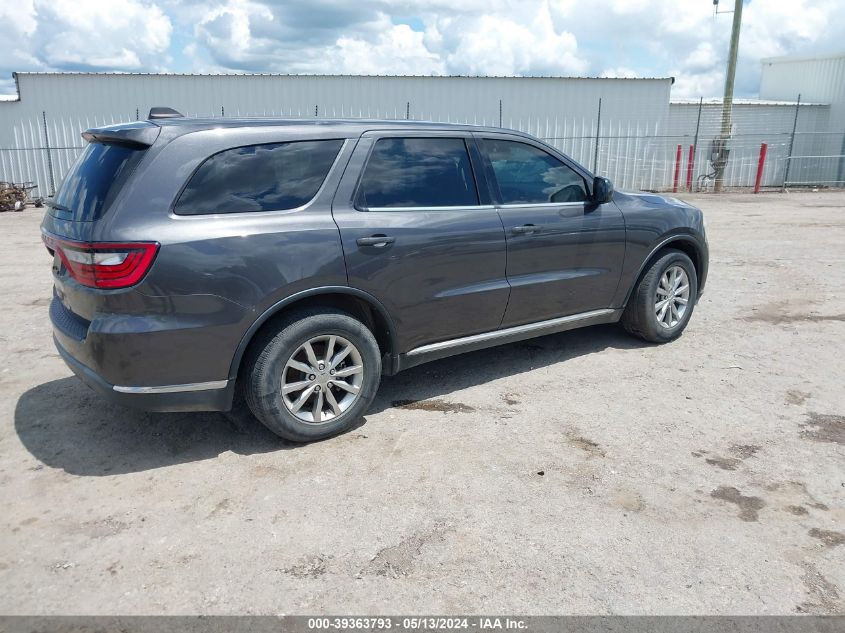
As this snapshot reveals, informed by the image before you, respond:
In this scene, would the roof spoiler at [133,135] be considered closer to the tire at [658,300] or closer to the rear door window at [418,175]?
the rear door window at [418,175]

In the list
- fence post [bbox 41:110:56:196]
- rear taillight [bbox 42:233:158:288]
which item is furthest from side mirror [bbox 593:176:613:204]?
fence post [bbox 41:110:56:196]

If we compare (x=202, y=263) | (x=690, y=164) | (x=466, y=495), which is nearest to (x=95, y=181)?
(x=202, y=263)

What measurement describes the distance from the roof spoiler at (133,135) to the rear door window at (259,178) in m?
0.29

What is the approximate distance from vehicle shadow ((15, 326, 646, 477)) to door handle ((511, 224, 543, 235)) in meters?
1.10

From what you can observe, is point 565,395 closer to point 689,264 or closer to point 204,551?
point 689,264

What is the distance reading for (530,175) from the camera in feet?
15.9

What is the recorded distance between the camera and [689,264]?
19.1ft

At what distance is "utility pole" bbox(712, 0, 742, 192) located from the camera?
2172 cm

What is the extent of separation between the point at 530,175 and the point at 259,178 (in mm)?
2027

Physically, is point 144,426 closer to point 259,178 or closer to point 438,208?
point 259,178

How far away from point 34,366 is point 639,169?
2106 centimetres

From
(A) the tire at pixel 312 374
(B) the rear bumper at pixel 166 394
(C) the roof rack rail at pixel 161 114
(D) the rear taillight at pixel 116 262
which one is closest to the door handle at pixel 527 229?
(A) the tire at pixel 312 374

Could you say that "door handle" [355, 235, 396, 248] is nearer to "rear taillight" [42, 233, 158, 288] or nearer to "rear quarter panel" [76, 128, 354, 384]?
"rear quarter panel" [76, 128, 354, 384]

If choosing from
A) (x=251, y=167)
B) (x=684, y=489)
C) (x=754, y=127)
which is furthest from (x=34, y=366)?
(x=754, y=127)
